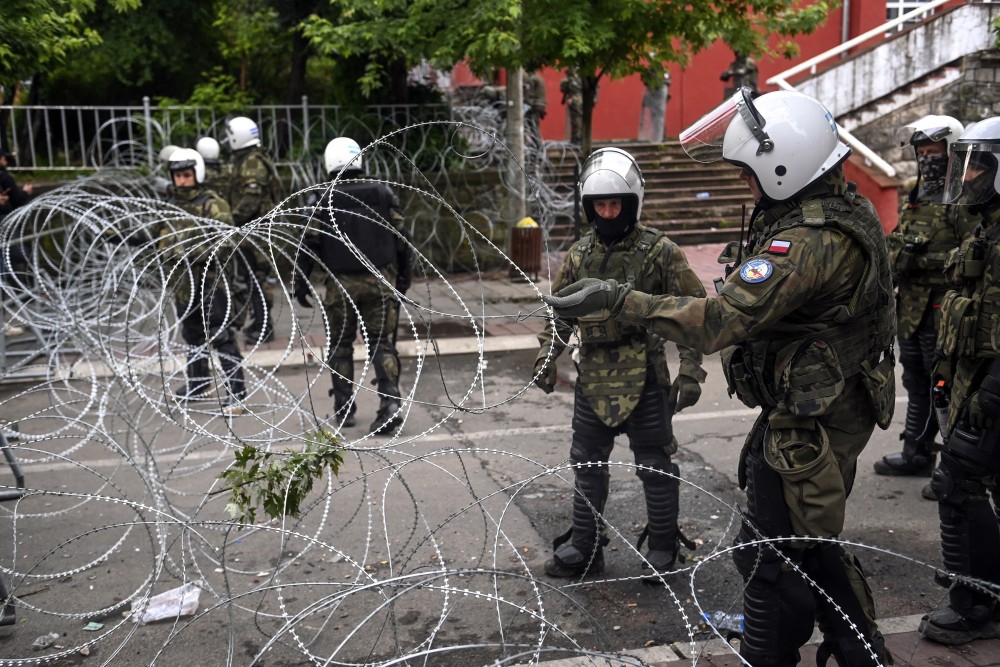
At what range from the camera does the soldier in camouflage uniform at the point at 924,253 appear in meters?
5.30

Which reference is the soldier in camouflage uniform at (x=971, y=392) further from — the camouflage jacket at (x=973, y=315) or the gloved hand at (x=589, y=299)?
the gloved hand at (x=589, y=299)

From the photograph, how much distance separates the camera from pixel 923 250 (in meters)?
5.34

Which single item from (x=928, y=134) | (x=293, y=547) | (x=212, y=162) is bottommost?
(x=293, y=547)

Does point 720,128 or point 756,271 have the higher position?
point 720,128

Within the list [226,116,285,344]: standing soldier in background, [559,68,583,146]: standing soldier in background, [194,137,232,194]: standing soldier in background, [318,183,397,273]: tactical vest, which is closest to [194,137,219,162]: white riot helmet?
[194,137,232,194]: standing soldier in background

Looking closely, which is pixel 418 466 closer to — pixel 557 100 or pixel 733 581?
pixel 733 581

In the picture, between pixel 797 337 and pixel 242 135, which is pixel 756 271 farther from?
pixel 242 135

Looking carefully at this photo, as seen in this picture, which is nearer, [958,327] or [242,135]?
[958,327]

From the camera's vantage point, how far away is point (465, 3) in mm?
11102

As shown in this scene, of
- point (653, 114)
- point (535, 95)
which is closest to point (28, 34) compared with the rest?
point (535, 95)

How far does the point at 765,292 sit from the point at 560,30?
764cm

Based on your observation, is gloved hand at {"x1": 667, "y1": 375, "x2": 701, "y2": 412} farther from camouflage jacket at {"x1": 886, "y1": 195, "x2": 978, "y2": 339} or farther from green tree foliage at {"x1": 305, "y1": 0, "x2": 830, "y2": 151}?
green tree foliage at {"x1": 305, "y1": 0, "x2": 830, "y2": 151}

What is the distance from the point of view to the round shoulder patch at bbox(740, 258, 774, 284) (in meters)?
3.08

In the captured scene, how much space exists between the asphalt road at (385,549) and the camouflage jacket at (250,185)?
2.76 metres
